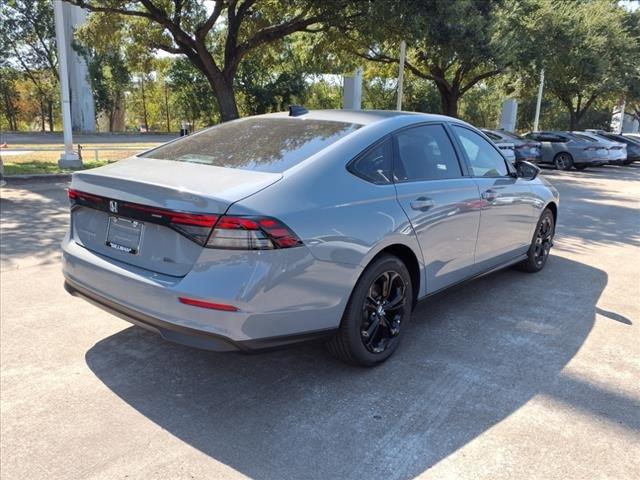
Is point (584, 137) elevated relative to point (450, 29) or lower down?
lower down

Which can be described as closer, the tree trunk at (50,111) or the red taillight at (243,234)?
the red taillight at (243,234)

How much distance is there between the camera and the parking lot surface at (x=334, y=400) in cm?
266

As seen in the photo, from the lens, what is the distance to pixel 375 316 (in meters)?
3.55

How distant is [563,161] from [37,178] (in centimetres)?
1768

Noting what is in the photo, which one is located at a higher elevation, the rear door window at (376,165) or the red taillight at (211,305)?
the rear door window at (376,165)

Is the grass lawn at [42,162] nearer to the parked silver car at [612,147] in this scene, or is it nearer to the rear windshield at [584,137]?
the rear windshield at [584,137]

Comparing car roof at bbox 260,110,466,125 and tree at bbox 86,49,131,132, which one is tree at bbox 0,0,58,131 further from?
car roof at bbox 260,110,466,125

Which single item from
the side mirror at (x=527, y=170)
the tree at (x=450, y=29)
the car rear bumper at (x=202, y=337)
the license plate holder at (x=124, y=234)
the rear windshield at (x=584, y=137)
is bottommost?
the car rear bumper at (x=202, y=337)

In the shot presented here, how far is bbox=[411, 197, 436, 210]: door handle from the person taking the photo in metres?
3.70

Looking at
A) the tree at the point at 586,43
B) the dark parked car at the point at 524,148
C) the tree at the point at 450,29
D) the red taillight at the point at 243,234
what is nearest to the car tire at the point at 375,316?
the red taillight at the point at 243,234

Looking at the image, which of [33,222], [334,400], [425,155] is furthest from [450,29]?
[334,400]

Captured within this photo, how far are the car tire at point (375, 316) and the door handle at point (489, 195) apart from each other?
1198 mm

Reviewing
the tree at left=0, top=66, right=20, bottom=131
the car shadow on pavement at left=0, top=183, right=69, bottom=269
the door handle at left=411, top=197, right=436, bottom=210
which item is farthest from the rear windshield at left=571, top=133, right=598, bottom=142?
the tree at left=0, top=66, right=20, bottom=131

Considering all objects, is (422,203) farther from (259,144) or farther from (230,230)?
(230,230)
